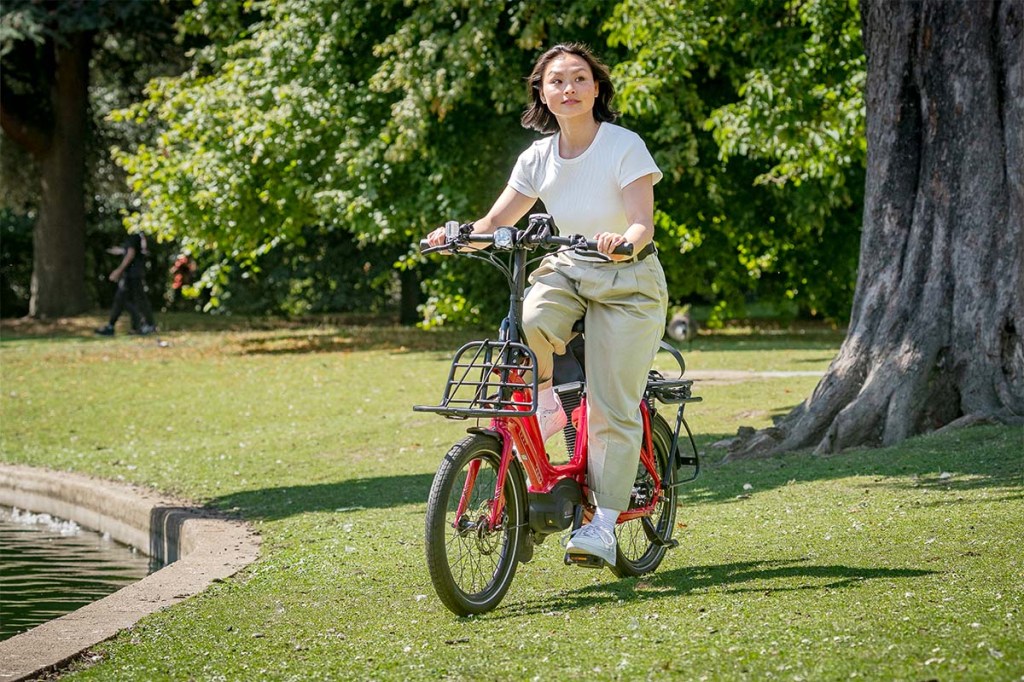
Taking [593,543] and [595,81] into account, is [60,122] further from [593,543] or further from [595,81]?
[593,543]

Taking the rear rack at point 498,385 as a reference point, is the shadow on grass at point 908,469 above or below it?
below

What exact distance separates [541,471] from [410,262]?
18372mm

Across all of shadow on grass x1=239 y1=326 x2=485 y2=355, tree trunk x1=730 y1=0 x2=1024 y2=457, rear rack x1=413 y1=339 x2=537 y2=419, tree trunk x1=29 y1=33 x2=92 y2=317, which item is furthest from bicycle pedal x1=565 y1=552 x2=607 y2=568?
tree trunk x1=29 y1=33 x2=92 y2=317

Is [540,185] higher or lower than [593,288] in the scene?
higher

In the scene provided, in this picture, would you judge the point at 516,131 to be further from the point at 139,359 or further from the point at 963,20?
the point at 963,20

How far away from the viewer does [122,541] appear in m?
9.55

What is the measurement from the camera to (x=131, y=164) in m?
24.8

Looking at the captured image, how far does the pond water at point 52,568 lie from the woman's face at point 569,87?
3.44 meters

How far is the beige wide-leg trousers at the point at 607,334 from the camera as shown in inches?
217

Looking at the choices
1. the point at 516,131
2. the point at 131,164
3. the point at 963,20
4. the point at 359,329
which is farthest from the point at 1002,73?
the point at 359,329

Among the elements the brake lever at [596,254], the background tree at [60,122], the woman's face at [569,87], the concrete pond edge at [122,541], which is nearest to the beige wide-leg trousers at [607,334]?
the brake lever at [596,254]

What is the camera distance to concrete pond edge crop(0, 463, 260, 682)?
5328mm

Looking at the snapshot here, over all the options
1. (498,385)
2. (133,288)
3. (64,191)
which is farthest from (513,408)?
(64,191)

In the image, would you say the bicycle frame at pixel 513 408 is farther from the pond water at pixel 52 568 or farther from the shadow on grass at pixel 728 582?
the pond water at pixel 52 568
